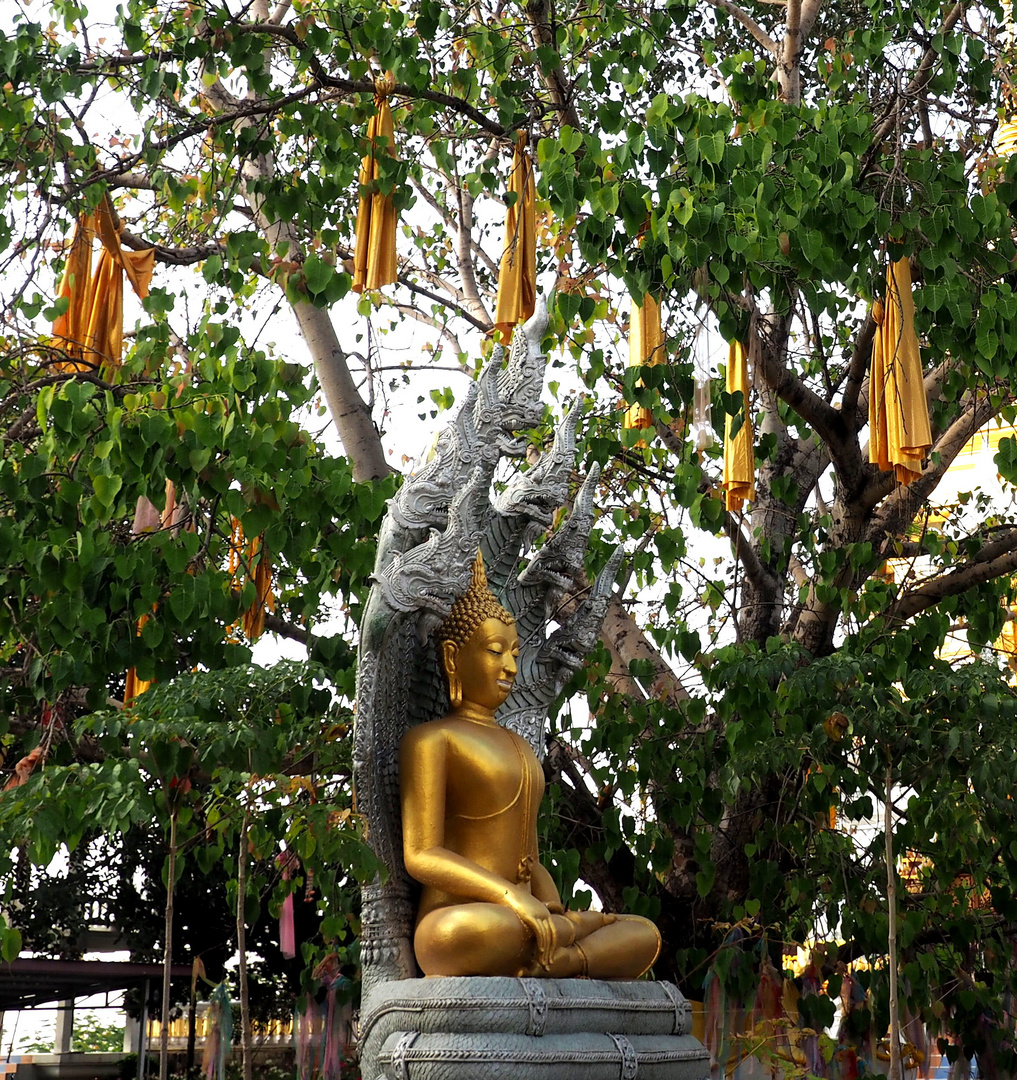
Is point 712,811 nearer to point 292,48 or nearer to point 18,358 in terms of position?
point 18,358

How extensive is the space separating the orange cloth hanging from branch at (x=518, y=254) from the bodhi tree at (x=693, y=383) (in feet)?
0.36

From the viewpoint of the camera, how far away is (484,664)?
4207 mm

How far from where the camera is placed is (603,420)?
7.14 metres

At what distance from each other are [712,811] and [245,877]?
209 centimetres

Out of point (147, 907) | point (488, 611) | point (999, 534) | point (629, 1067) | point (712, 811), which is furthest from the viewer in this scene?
point (147, 907)

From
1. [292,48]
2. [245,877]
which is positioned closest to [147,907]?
[245,877]

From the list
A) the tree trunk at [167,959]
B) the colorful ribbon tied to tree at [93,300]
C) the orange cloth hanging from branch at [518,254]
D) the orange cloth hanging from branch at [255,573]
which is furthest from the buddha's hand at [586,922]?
the colorful ribbon tied to tree at [93,300]

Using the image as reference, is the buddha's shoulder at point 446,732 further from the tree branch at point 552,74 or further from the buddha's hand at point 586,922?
the tree branch at point 552,74

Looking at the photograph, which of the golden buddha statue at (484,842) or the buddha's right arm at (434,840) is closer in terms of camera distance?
the golden buddha statue at (484,842)

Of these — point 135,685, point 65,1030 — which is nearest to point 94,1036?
point 65,1030

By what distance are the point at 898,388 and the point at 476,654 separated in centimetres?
226

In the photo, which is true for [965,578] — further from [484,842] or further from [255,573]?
[484,842]

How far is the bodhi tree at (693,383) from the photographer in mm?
5293

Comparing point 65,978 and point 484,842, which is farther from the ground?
point 484,842
